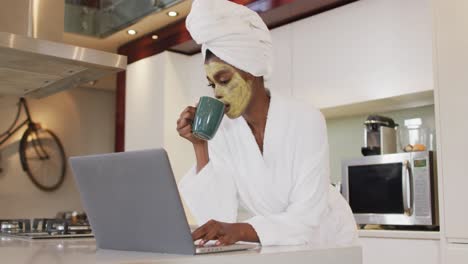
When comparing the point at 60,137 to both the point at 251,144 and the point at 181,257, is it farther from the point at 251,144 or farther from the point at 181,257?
the point at 181,257

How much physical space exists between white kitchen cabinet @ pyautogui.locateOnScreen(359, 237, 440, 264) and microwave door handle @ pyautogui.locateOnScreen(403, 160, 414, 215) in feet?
0.56

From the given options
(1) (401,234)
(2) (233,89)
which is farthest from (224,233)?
(1) (401,234)

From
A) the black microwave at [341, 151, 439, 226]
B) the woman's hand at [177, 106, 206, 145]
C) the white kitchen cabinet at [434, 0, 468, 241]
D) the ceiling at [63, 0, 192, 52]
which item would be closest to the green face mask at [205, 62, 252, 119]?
the woman's hand at [177, 106, 206, 145]

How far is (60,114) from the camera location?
216 inches

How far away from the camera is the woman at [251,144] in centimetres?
127

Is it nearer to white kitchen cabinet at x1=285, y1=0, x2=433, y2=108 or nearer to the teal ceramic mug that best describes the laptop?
the teal ceramic mug

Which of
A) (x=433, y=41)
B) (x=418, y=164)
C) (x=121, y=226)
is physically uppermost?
(x=433, y=41)

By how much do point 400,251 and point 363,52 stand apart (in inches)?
41.8

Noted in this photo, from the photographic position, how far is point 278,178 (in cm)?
130

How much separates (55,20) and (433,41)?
5.36 ft

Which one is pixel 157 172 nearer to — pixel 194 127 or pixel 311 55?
pixel 194 127

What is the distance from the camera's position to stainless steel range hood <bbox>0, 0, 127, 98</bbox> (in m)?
1.92

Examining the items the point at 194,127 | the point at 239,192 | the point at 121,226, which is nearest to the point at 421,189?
the point at 239,192

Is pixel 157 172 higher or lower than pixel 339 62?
lower
